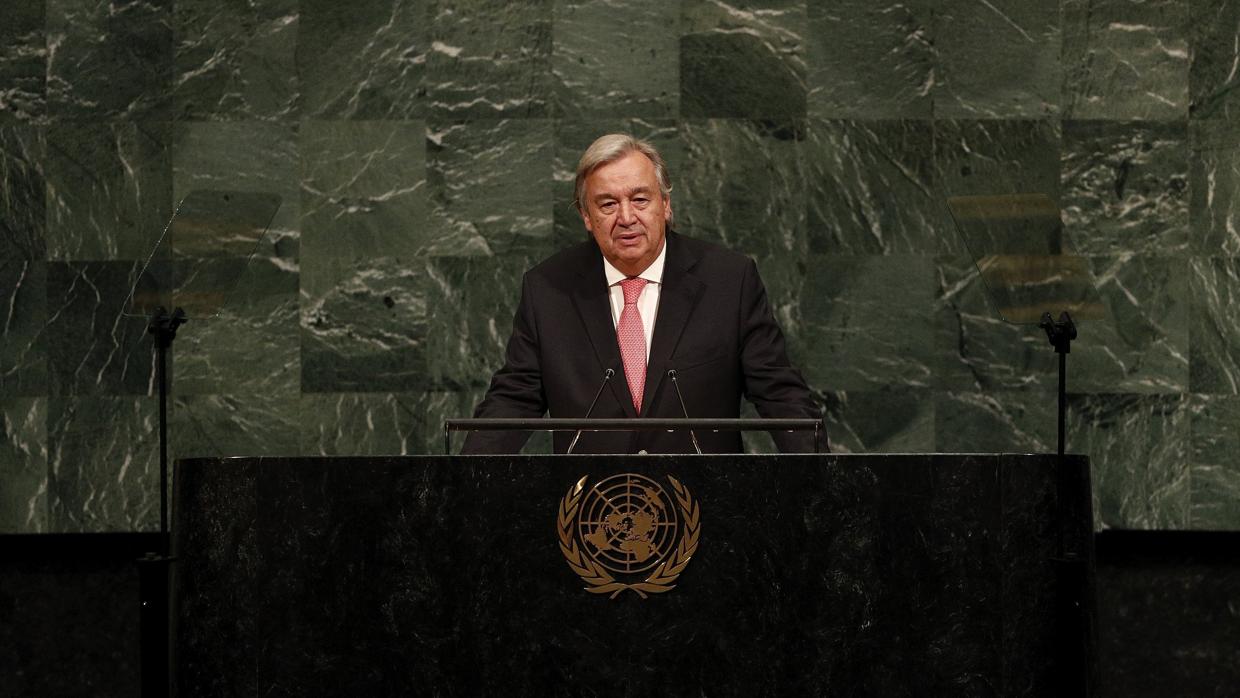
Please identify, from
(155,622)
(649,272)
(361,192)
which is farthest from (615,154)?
(155,622)

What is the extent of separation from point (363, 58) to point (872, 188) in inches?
76.3

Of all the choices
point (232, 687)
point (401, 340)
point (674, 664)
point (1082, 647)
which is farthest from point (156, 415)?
point (1082, 647)

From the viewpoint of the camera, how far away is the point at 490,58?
5312mm

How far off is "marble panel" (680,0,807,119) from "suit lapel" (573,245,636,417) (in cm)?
143

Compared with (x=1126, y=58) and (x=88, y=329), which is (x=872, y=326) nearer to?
(x=1126, y=58)

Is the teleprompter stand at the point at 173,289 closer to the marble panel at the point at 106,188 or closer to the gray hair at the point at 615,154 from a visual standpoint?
the gray hair at the point at 615,154

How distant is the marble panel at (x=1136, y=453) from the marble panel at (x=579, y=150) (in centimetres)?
172

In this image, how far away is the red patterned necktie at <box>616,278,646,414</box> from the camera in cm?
388

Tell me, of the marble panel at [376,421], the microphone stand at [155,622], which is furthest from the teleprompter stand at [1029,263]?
the marble panel at [376,421]

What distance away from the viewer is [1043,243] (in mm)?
3434

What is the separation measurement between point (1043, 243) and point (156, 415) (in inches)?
132

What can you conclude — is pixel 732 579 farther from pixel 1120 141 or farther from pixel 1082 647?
pixel 1120 141

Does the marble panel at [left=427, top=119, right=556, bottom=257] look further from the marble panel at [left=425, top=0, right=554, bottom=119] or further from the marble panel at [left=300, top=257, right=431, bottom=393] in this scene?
the marble panel at [left=300, top=257, right=431, bottom=393]

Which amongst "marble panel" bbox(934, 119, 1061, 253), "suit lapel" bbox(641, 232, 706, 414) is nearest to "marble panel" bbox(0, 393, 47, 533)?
"suit lapel" bbox(641, 232, 706, 414)
